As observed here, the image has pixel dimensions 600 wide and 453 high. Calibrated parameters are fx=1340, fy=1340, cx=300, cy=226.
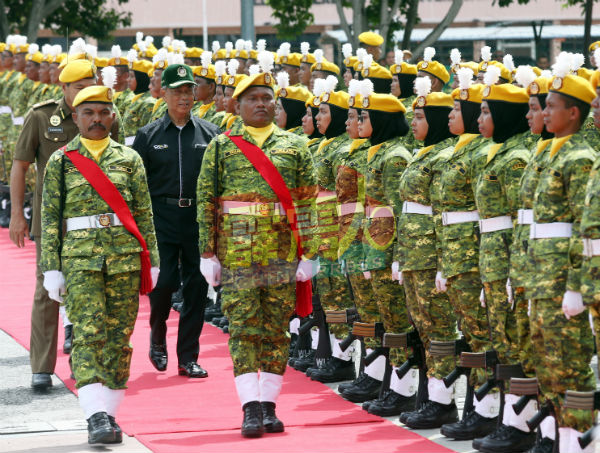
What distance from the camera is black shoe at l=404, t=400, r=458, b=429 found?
27.8 ft

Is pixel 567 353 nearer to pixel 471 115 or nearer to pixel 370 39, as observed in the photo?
pixel 471 115

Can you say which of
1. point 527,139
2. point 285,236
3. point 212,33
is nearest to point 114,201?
point 285,236

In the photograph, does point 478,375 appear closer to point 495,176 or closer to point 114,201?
point 495,176

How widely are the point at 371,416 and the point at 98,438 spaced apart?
1.94 m

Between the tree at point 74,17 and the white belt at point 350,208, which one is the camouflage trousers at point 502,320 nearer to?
the white belt at point 350,208

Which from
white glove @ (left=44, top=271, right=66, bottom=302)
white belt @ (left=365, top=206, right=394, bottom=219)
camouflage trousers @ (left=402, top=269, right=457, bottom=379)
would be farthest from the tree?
camouflage trousers @ (left=402, top=269, right=457, bottom=379)

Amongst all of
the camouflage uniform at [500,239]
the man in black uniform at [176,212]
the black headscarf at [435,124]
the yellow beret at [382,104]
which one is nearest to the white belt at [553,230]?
the camouflage uniform at [500,239]

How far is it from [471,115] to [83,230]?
2.50 metres

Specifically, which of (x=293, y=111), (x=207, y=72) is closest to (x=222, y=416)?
(x=293, y=111)

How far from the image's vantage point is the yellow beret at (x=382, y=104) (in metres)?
9.34

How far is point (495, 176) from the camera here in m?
7.77

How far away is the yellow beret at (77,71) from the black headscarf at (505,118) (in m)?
3.13

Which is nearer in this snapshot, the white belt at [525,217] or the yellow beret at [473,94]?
the white belt at [525,217]

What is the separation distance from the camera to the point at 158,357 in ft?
34.2
